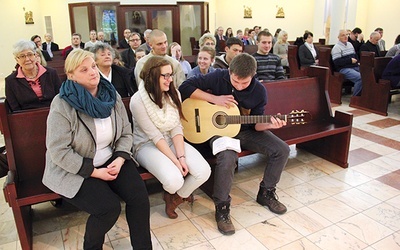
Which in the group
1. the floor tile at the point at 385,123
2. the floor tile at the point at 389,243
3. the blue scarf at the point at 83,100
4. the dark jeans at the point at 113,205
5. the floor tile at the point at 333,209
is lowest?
the floor tile at the point at 389,243

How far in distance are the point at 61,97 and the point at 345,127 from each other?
2471mm

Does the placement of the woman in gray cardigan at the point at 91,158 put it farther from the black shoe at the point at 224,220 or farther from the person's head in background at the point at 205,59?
the person's head in background at the point at 205,59

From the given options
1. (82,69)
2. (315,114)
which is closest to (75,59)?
(82,69)

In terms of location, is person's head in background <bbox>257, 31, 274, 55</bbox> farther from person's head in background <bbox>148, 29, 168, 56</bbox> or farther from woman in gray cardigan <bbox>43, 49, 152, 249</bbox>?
woman in gray cardigan <bbox>43, 49, 152, 249</bbox>

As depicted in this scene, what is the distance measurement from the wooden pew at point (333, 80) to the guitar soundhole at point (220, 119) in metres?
3.75

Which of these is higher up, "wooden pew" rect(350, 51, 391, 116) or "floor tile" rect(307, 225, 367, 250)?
"wooden pew" rect(350, 51, 391, 116)

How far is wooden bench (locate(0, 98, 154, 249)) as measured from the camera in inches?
82.3

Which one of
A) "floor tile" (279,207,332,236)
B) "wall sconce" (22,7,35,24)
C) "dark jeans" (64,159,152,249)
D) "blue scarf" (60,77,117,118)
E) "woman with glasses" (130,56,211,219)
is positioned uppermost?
"wall sconce" (22,7,35,24)

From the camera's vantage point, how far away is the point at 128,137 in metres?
2.25

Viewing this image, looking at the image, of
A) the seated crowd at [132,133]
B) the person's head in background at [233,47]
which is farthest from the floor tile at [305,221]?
the person's head in background at [233,47]

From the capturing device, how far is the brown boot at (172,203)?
2.48m

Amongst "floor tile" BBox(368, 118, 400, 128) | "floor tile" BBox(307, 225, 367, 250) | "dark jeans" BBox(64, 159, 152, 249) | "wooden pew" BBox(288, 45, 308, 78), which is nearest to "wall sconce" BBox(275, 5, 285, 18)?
"wooden pew" BBox(288, 45, 308, 78)

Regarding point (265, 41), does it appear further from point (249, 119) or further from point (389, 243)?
point (389, 243)

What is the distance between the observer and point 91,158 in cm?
203
